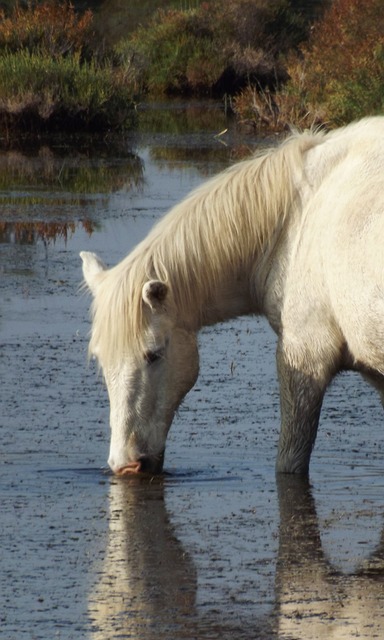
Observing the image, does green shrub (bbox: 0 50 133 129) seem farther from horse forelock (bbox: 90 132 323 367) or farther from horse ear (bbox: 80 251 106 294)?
horse forelock (bbox: 90 132 323 367)

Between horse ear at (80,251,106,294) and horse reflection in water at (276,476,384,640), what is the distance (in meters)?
1.32

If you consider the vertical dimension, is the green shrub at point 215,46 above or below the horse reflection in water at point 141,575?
below

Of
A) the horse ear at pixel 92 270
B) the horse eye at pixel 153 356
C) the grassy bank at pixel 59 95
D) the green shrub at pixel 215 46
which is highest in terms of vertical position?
the horse ear at pixel 92 270

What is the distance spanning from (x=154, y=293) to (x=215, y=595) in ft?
5.14

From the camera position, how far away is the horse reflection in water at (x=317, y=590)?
4.50 metres

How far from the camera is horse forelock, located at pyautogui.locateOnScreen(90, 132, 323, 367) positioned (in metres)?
6.11

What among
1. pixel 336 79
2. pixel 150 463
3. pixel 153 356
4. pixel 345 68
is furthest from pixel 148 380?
pixel 345 68

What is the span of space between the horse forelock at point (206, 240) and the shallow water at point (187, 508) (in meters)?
0.74

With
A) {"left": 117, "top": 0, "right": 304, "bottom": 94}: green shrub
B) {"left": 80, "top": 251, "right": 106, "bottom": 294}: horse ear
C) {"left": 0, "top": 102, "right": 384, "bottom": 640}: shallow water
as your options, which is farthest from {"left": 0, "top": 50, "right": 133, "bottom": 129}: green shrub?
{"left": 80, "top": 251, "right": 106, "bottom": 294}: horse ear

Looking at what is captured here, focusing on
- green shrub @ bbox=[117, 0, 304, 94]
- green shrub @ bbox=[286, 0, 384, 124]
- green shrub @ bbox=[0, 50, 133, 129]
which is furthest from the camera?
green shrub @ bbox=[117, 0, 304, 94]

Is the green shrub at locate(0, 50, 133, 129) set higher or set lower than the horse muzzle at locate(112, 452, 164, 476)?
lower

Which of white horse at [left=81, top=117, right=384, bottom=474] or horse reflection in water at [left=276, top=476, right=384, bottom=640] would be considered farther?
white horse at [left=81, top=117, right=384, bottom=474]

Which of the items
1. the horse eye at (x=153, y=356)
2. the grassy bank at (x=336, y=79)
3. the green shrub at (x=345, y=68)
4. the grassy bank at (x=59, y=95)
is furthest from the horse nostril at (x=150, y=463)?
the grassy bank at (x=59, y=95)

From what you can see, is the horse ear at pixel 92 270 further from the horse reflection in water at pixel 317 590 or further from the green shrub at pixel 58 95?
the green shrub at pixel 58 95
